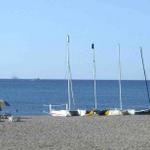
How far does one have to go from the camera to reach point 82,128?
32.1 metres

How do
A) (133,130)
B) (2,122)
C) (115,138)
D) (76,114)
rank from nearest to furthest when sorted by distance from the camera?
(115,138)
(133,130)
(2,122)
(76,114)

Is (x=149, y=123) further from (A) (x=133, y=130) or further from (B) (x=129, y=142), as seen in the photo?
(B) (x=129, y=142)

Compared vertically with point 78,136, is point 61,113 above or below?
above

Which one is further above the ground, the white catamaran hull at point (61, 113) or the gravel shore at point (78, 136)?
the white catamaran hull at point (61, 113)

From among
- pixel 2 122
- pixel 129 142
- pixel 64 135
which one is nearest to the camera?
pixel 129 142

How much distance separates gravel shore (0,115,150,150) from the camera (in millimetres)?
22828

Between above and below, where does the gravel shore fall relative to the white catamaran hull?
below

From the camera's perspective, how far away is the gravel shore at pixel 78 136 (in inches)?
899

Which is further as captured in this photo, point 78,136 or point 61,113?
point 61,113

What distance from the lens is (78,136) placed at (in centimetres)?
2717

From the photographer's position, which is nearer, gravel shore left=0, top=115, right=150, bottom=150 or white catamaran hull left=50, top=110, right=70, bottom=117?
gravel shore left=0, top=115, right=150, bottom=150

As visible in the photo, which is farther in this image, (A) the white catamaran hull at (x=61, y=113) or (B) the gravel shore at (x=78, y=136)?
(A) the white catamaran hull at (x=61, y=113)

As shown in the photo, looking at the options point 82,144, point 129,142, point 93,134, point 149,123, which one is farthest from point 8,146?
point 149,123

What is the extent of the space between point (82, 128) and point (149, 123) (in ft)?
15.4
